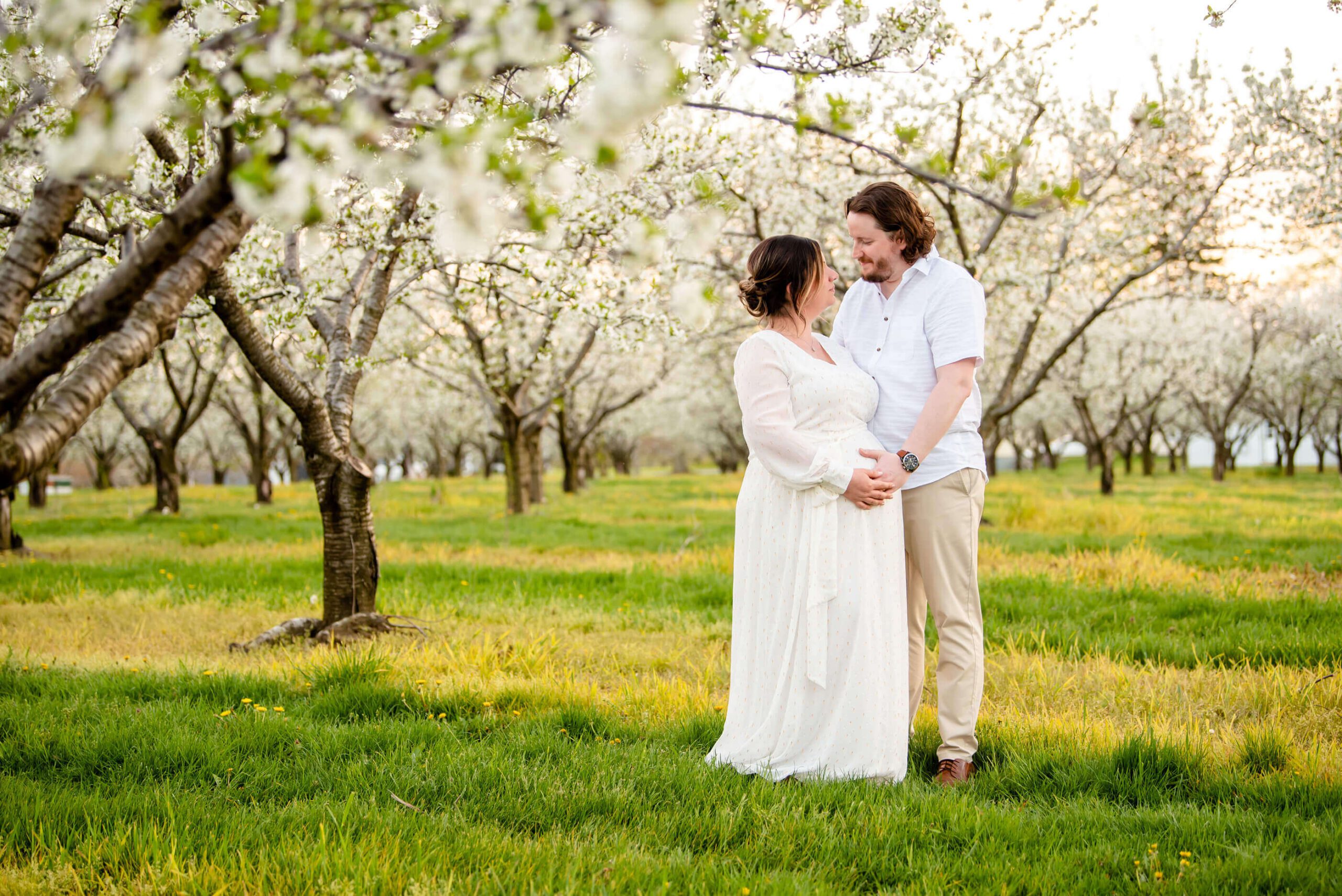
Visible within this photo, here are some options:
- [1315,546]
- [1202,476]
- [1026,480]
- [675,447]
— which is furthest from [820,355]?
[675,447]

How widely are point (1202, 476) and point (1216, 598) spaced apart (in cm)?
3516

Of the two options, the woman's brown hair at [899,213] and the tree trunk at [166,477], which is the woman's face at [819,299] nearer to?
the woman's brown hair at [899,213]

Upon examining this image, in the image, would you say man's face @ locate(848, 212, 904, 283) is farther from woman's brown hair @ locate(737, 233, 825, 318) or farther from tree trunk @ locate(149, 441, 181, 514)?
tree trunk @ locate(149, 441, 181, 514)

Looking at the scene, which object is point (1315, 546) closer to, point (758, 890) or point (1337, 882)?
point (1337, 882)

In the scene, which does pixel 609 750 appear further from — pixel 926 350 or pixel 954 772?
pixel 926 350

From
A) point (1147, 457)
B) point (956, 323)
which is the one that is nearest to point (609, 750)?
point (956, 323)

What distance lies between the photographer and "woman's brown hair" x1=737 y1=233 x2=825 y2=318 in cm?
390

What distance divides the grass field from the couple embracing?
299 millimetres

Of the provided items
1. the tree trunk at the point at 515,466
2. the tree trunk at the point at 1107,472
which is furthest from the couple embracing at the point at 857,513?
the tree trunk at the point at 1107,472

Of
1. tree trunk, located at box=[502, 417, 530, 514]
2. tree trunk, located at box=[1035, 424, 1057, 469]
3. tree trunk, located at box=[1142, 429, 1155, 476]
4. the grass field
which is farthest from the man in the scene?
tree trunk, located at box=[1035, 424, 1057, 469]

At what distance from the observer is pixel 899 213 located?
3.87 m

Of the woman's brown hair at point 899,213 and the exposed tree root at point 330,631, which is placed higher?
the woman's brown hair at point 899,213

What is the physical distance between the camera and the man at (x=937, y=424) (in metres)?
3.75

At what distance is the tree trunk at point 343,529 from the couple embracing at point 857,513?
3.57 m
